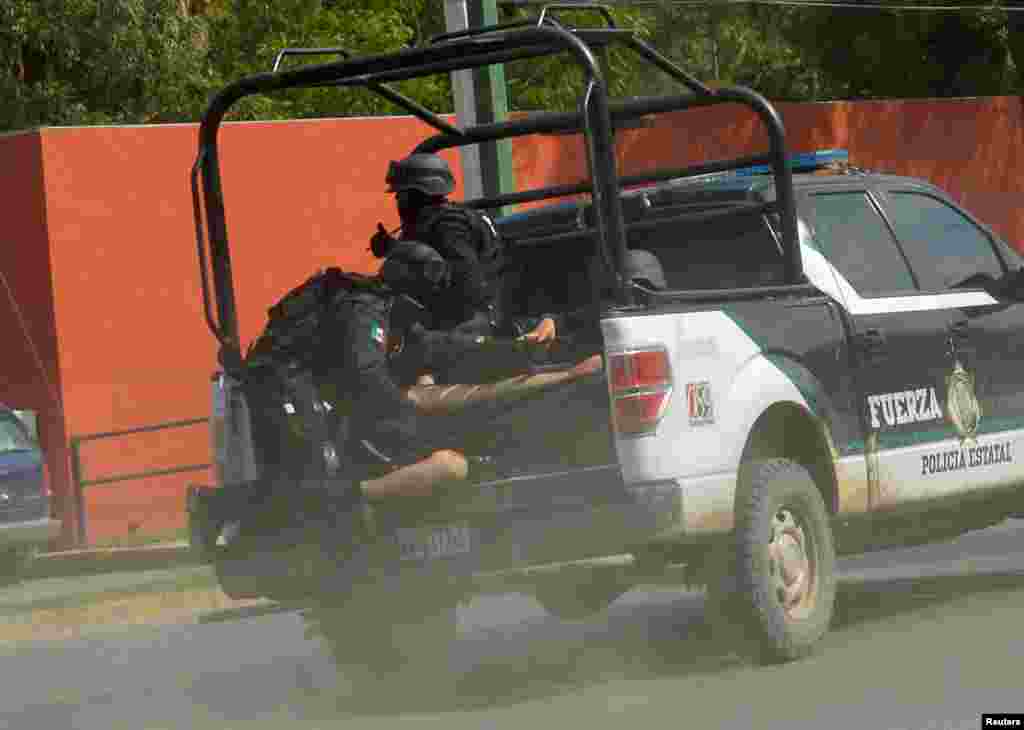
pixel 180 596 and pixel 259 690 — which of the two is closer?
pixel 259 690

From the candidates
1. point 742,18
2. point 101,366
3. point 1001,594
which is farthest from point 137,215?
point 742,18

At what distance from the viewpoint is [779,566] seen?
8.85 m

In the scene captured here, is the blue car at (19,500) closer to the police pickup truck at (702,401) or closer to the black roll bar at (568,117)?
the police pickup truck at (702,401)

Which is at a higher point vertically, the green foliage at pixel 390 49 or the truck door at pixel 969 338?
the green foliage at pixel 390 49

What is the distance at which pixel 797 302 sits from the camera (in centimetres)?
918

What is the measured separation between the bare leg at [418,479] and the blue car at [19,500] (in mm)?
10626

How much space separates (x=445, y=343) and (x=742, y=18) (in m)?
28.7

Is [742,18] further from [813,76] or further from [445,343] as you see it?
[445,343]

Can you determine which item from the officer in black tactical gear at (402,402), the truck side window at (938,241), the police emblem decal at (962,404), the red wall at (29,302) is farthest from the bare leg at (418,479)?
the red wall at (29,302)

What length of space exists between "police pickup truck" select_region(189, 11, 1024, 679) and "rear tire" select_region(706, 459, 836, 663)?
0.01 m

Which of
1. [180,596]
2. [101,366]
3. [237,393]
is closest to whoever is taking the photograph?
[237,393]

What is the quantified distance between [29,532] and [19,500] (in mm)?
269

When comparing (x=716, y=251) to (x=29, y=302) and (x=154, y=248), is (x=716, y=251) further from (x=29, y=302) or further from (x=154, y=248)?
(x=29, y=302)

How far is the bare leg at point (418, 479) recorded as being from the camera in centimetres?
836
